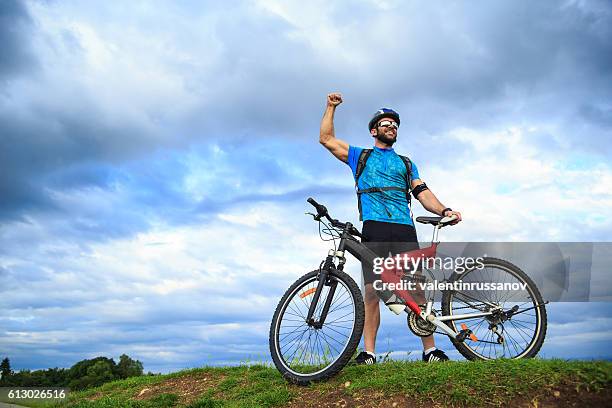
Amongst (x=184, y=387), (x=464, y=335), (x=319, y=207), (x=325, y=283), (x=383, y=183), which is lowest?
(x=184, y=387)

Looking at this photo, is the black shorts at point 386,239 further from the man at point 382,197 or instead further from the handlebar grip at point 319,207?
the handlebar grip at point 319,207

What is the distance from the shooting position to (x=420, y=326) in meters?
7.91

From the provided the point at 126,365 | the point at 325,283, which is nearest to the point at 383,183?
the point at 325,283

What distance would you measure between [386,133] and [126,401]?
6.48 meters

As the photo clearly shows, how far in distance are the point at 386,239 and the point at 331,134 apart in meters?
1.90

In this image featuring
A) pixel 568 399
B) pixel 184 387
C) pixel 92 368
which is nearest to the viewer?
pixel 568 399

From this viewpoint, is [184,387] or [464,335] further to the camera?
[184,387]

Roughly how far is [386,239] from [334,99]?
2.30 metres

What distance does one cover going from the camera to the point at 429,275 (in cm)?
802

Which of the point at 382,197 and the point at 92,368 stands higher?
the point at 382,197

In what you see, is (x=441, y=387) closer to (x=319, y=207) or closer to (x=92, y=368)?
(x=319, y=207)

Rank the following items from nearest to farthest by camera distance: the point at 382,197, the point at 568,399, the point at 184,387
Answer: the point at 568,399 → the point at 382,197 → the point at 184,387

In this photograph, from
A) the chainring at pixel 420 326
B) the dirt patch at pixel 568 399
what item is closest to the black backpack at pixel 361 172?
the chainring at pixel 420 326

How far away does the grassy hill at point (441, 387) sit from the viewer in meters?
6.19
